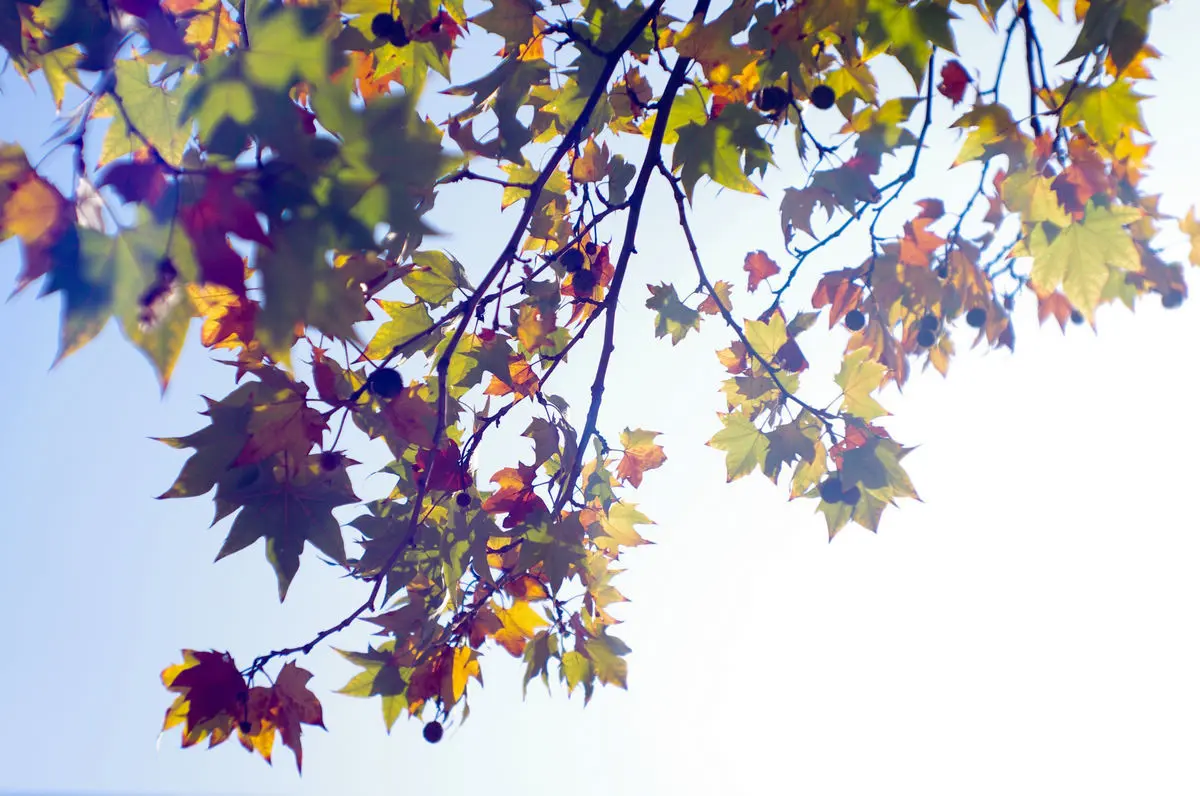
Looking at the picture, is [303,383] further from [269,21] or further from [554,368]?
[554,368]

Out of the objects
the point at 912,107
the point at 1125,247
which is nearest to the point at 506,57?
the point at 912,107

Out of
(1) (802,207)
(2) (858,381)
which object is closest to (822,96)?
(1) (802,207)

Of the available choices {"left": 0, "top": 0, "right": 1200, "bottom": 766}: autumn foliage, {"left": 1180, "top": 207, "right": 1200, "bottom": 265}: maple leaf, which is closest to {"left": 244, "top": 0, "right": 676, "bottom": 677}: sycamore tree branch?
{"left": 0, "top": 0, "right": 1200, "bottom": 766}: autumn foliage

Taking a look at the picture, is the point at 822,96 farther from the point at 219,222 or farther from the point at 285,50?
the point at 219,222

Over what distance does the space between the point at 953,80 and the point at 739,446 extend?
1.63m

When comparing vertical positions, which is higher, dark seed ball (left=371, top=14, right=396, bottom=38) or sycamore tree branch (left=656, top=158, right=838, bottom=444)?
dark seed ball (left=371, top=14, right=396, bottom=38)

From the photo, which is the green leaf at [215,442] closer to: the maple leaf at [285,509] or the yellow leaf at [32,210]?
the maple leaf at [285,509]

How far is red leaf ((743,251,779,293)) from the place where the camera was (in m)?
3.68

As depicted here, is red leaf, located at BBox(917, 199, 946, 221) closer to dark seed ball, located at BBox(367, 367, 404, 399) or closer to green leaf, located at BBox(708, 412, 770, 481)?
green leaf, located at BBox(708, 412, 770, 481)

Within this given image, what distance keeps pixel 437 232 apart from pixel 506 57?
1.78m

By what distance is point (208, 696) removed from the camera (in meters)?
2.03

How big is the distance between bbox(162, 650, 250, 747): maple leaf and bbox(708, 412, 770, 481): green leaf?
1.82m

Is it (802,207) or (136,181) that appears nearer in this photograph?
(136,181)

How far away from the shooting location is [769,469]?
2768 mm
